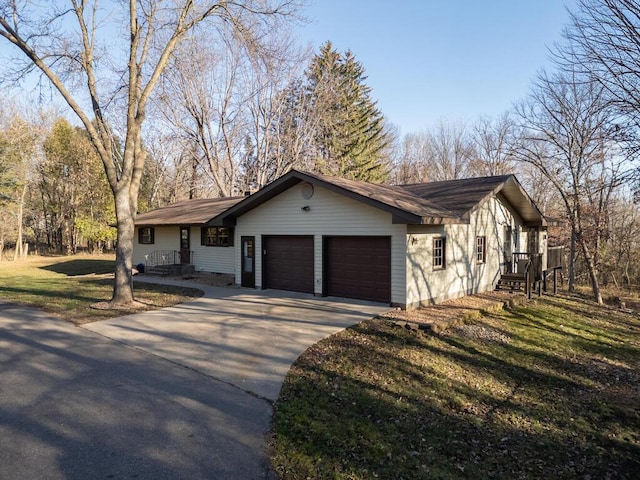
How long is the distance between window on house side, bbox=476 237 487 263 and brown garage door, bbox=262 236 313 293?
5.87 meters

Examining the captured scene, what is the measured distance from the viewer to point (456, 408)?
5.49 meters

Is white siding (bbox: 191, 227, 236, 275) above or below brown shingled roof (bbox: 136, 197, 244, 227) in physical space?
below

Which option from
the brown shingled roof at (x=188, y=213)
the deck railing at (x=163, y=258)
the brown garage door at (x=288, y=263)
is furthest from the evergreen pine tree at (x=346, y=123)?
the brown garage door at (x=288, y=263)

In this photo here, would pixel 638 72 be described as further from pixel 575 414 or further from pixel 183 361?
pixel 183 361

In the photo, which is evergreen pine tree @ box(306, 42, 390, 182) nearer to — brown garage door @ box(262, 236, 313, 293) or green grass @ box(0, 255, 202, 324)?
brown garage door @ box(262, 236, 313, 293)

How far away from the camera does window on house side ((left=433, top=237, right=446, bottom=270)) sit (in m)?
11.6

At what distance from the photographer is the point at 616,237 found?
917 inches

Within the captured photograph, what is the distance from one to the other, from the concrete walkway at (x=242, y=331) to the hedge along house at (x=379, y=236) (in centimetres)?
94

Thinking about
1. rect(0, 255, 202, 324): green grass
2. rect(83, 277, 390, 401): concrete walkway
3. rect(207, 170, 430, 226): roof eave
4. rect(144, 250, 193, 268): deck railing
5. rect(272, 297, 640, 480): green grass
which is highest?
rect(207, 170, 430, 226): roof eave

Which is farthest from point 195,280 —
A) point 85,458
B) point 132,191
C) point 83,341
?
point 85,458

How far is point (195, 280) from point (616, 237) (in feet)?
77.1

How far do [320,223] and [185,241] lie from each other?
10399mm

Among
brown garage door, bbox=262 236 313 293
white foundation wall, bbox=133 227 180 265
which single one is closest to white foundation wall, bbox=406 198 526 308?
brown garage door, bbox=262 236 313 293

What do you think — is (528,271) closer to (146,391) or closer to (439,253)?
(439,253)
